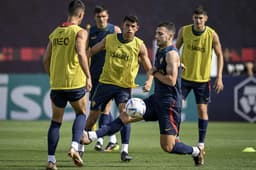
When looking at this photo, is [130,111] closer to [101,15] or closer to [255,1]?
[101,15]

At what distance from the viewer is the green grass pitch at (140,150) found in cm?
1216

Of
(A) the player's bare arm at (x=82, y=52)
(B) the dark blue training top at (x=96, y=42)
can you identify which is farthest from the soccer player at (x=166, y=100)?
(B) the dark blue training top at (x=96, y=42)

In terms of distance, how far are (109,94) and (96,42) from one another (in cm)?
162

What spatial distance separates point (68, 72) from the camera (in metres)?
11.7

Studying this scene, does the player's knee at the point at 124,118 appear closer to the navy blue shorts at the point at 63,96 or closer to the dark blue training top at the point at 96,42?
the navy blue shorts at the point at 63,96

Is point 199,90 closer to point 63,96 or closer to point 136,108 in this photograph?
point 136,108

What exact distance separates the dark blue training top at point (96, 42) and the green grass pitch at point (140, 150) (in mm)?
1334

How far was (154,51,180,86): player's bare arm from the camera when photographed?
1161cm

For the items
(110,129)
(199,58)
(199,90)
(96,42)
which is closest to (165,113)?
(110,129)

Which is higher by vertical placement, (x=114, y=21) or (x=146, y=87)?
(x=114, y=21)

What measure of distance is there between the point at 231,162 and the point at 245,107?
10508 millimetres

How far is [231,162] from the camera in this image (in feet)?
41.7

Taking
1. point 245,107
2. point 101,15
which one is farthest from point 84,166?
point 245,107

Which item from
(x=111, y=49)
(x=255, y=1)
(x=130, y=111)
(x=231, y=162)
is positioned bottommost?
(x=231, y=162)
